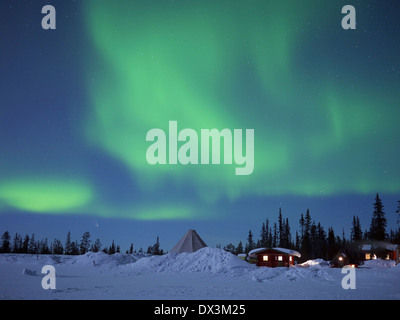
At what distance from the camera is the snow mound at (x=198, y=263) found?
45.7 metres

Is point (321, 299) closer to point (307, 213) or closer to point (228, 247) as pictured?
point (307, 213)

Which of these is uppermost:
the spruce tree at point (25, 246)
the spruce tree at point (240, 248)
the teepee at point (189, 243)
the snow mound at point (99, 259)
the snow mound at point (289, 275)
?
the teepee at point (189, 243)

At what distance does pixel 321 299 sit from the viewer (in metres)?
19.8

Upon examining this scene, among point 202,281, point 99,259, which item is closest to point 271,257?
point 202,281

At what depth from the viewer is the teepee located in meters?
60.5

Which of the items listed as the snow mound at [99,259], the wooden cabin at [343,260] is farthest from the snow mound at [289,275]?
the snow mound at [99,259]

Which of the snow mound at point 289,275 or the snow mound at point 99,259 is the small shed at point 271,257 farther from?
the snow mound at point 99,259

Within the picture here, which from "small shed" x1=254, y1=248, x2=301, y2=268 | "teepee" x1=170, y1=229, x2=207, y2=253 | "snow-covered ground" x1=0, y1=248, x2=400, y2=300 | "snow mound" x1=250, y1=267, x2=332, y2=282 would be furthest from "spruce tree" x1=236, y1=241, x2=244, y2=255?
"snow mound" x1=250, y1=267, x2=332, y2=282

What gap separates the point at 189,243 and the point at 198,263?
1304cm

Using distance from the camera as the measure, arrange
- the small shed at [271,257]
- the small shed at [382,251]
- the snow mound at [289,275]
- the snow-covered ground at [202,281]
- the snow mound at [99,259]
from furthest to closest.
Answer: the small shed at [382,251] → the snow mound at [99,259] → the small shed at [271,257] → the snow mound at [289,275] → the snow-covered ground at [202,281]

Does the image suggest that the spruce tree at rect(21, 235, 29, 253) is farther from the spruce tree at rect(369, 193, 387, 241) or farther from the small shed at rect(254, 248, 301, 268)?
the spruce tree at rect(369, 193, 387, 241)

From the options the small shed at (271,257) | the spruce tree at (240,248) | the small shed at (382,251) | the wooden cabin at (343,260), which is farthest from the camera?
the spruce tree at (240,248)
